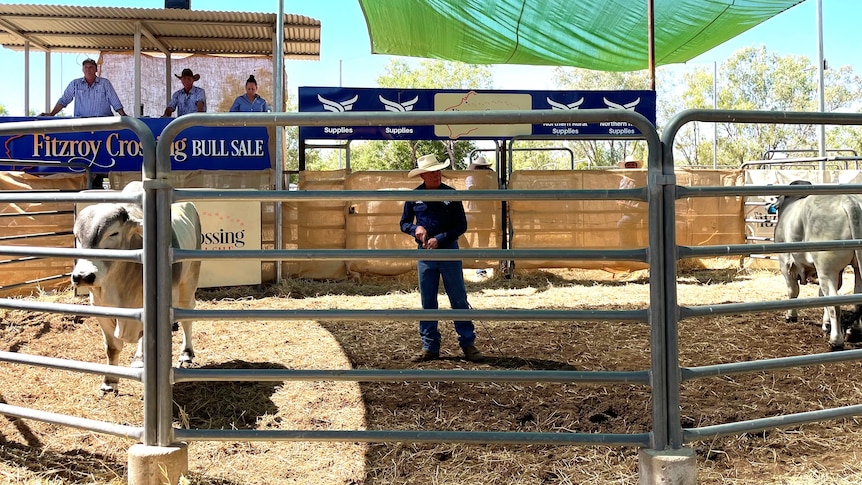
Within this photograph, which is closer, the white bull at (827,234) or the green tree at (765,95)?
the white bull at (827,234)

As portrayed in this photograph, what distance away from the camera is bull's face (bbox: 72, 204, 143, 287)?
4426mm

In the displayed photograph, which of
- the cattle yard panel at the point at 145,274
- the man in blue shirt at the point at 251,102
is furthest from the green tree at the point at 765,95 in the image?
the cattle yard panel at the point at 145,274

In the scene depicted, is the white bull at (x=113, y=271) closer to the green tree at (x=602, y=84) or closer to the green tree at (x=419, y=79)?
the green tree at (x=419, y=79)

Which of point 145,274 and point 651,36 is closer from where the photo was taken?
point 145,274

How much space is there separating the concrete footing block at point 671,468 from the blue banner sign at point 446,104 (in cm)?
862

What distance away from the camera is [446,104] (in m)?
12.2

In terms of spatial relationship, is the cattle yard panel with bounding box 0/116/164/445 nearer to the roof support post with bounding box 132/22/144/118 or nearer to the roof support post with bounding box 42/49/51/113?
the roof support post with bounding box 132/22/144/118

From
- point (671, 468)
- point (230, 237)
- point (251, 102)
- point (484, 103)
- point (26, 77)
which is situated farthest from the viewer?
point (26, 77)

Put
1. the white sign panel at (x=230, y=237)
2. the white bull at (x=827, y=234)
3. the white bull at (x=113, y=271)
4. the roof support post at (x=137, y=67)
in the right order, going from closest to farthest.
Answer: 1. the white bull at (x=113, y=271)
2. the white bull at (x=827, y=234)
3. the white sign panel at (x=230, y=237)
4. the roof support post at (x=137, y=67)

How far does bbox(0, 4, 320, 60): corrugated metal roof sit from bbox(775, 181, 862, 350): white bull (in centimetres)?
840

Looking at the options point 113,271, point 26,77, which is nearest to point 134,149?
point 26,77

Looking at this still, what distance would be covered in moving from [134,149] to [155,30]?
2.42 m

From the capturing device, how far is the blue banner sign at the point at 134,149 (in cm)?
1109

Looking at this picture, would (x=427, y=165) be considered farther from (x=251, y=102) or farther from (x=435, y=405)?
(x=251, y=102)
